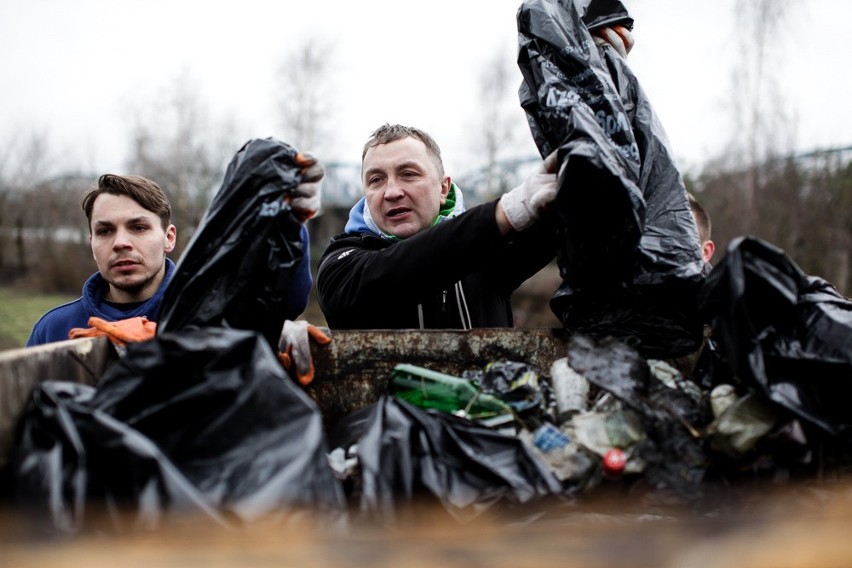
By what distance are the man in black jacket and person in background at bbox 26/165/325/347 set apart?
0.76 meters

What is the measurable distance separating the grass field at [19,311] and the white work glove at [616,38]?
13.7m

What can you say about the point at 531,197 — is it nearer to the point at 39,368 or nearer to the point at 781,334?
the point at 781,334

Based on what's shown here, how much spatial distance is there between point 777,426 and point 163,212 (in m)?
2.59

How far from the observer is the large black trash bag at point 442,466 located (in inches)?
51.7

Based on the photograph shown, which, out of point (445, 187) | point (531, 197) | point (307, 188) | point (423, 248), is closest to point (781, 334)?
point (531, 197)

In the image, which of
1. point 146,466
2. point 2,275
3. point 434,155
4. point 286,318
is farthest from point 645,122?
point 2,275

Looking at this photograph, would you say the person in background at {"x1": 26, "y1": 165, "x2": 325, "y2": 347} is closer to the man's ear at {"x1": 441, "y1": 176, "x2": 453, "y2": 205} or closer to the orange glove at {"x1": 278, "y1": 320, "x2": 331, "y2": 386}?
the orange glove at {"x1": 278, "y1": 320, "x2": 331, "y2": 386}

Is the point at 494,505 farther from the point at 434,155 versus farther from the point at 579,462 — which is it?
the point at 434,155

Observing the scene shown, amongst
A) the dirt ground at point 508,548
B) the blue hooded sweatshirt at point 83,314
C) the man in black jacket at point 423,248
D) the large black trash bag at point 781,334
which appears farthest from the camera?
the blue hooded sweatshirt at point 83,314

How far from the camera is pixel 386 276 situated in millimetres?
2092

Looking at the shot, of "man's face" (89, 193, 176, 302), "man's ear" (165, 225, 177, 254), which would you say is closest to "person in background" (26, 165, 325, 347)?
"man's face" (89, 193, 176, 302)

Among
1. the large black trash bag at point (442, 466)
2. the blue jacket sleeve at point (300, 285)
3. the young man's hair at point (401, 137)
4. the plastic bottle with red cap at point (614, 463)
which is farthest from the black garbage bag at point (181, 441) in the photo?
the young man's hair at point (401, 137)

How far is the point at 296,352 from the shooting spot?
1.90 m

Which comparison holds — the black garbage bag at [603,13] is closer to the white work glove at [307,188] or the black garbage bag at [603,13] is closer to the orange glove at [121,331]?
the white work glove at [307,188]
